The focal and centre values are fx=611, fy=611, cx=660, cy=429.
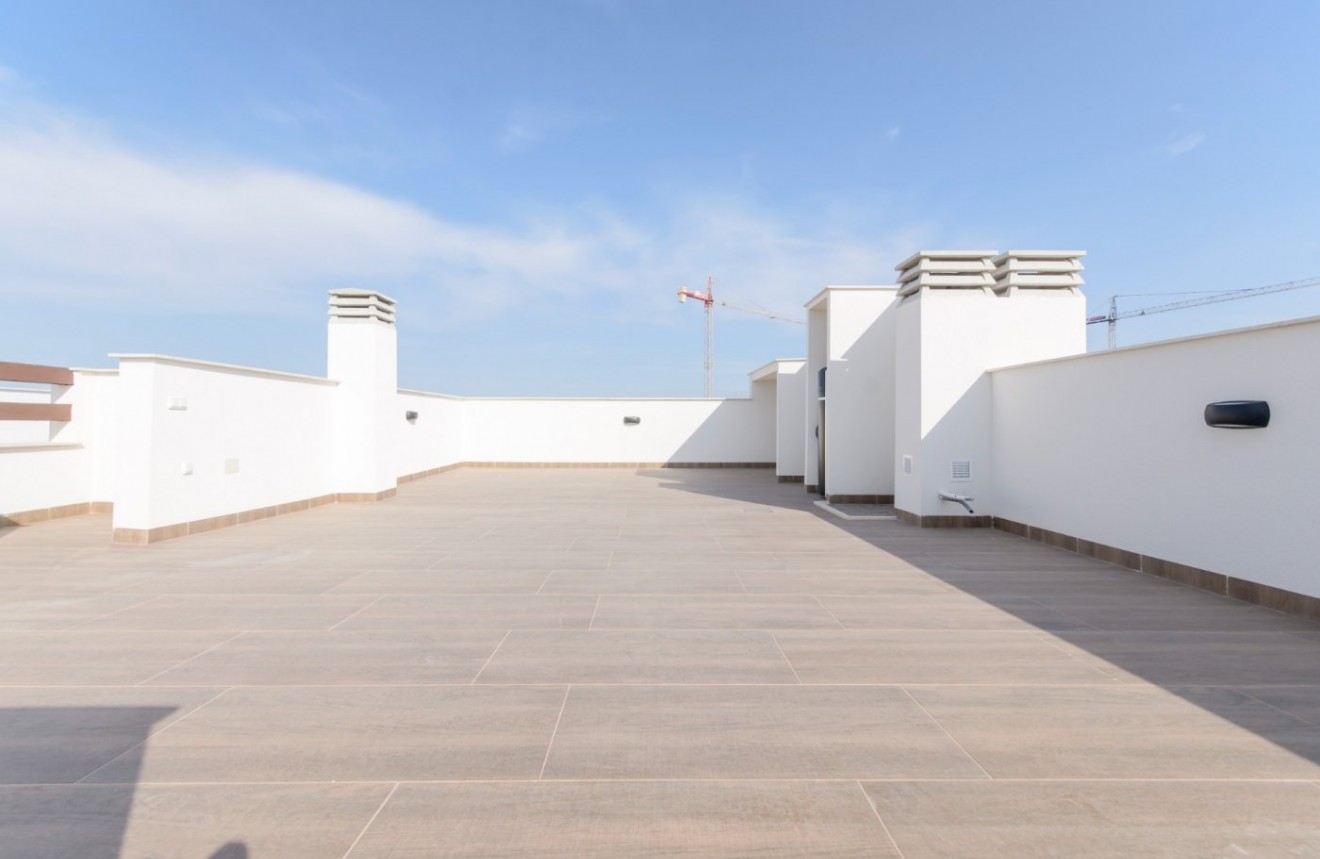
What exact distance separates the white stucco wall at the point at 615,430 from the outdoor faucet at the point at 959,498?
901cm

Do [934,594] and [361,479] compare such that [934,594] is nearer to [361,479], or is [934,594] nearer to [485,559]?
[485,559]

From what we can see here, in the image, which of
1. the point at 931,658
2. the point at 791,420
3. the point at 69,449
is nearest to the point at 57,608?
the point at 931,658

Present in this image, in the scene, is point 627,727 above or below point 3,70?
below

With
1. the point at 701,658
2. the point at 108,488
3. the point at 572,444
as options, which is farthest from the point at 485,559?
the point at 572,444

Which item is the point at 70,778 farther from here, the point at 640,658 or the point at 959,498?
the point at 959,498

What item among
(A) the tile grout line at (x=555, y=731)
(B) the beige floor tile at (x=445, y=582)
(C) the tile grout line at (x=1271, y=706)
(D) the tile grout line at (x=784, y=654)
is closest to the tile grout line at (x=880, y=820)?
(D) the tile grout line at (x=784, y=654)

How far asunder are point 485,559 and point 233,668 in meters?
2.40

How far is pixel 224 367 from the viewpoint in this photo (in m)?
6.55

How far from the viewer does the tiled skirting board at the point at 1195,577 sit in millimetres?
3559

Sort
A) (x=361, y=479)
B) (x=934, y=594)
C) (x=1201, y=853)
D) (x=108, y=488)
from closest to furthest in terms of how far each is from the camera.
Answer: (x=1201, y=853) → (x=934, y=594) → (x=108, y=488) → (x=361, y=479)

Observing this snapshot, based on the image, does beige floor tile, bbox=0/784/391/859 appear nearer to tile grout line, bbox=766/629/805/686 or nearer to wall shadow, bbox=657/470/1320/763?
tile grout line, bbox=766/629/805/686

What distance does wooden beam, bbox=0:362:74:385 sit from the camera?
261 inches

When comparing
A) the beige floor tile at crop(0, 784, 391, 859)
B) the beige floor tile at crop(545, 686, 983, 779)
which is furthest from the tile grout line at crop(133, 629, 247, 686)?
the beige floor tile at crop(545, 686, 983, 779)

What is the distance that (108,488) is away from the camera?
7543 mm
